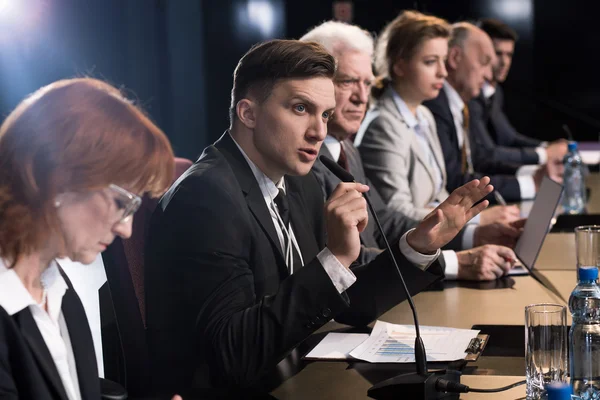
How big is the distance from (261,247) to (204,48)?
12.6ft

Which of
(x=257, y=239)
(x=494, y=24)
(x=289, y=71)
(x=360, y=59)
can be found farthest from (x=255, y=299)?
(x=494, y=24)

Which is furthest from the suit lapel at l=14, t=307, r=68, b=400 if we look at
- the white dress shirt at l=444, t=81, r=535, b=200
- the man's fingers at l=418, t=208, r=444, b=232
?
the white dress shirt at l=444, t=81, r=535, b=200

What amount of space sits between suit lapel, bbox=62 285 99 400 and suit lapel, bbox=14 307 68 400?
0.11 meters

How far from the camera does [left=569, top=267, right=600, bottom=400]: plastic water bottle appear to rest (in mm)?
1264

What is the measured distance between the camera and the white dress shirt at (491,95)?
4.65m

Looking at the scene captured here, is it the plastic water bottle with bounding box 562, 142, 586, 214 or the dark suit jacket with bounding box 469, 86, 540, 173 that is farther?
the dark suit jacket with bounding box 469, 86, 540, 173

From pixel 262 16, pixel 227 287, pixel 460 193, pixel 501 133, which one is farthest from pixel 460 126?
pixel 262 16

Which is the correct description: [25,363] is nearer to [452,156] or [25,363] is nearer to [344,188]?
[344,188]

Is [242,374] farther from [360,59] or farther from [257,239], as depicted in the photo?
[360,59]

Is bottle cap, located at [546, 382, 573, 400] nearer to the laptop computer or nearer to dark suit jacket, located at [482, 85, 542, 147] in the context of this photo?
the laptop computer

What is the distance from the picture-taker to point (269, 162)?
170 centimetres

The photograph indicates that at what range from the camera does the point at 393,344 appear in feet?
5.27

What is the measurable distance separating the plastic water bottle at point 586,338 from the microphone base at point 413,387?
0.62 feet

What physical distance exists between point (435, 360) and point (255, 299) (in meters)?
0.37
